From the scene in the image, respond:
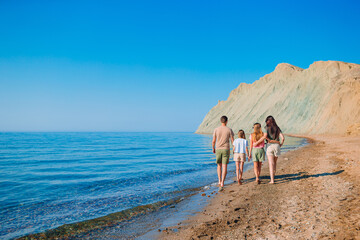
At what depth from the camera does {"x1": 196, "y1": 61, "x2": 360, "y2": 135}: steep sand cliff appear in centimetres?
3794

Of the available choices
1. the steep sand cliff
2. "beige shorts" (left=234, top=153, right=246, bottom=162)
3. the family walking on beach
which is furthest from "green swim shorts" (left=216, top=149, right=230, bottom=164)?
the steep sand cliff

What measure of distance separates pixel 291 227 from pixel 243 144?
3.93 meters

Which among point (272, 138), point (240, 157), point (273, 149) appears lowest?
point (240, 157)

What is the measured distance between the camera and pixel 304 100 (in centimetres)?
5912

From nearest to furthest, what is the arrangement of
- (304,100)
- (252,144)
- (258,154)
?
(258,154) < (252,144) < (304,100)

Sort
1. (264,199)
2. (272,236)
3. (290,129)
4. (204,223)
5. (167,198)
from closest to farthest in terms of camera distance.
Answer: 1. (272,236)
2. (204,223)
3. (264,199)
4. (167,198)
5. (290,129)

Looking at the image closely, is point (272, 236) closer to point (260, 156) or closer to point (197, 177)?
point (260, 156)

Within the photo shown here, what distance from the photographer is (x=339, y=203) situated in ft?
16.2

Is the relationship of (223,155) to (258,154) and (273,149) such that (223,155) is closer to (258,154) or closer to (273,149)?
(258,154)

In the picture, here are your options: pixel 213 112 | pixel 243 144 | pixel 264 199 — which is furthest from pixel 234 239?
pixel 213 112

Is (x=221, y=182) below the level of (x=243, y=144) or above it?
below

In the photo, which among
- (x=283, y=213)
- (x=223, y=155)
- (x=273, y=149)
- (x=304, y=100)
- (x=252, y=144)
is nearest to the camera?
(x=283, y=213)

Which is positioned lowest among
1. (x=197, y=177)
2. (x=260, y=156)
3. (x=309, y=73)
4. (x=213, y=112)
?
(x=197, y=177)

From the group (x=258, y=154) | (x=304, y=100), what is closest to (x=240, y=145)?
(x=258, y=154)
